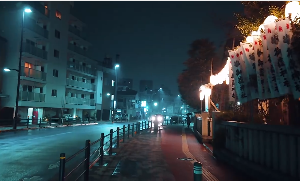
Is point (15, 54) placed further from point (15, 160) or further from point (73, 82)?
point (15, 160)

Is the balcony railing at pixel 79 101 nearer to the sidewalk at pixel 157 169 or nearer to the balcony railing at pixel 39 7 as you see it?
the balcony railing at pixel 39 7

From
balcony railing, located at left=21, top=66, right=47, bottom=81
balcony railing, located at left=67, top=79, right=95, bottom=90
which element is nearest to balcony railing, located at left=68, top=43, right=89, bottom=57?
balcony railing, located at left=67, top=79, right=95, bottom=90

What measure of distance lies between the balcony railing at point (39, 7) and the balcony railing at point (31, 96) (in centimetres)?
1121

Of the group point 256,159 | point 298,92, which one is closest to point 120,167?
point 256,159

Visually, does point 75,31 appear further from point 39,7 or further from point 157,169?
point 157,169

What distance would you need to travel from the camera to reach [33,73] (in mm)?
35969

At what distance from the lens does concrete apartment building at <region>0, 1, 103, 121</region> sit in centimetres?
3462

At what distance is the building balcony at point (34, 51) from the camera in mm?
34425

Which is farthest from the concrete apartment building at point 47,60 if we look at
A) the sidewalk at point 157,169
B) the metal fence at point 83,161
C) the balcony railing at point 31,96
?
the sidewalk at point 157,169

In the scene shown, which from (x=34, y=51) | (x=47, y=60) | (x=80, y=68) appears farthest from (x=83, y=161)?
(x=80, y=68)

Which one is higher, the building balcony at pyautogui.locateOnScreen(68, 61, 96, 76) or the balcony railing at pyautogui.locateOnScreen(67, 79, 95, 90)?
the building balcony at pyautogui.locateOnScreen(68, 61, 96, 76)

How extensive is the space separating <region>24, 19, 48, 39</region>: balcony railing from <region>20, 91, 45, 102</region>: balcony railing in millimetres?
8066

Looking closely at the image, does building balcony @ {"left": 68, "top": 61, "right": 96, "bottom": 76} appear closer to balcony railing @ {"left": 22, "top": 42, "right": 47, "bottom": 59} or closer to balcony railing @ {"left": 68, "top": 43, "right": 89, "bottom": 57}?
balcony railing @ {"left": 68, "top": 43, "right": 89, "bottom": 57}

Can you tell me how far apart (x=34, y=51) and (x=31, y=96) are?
5.84 meters
